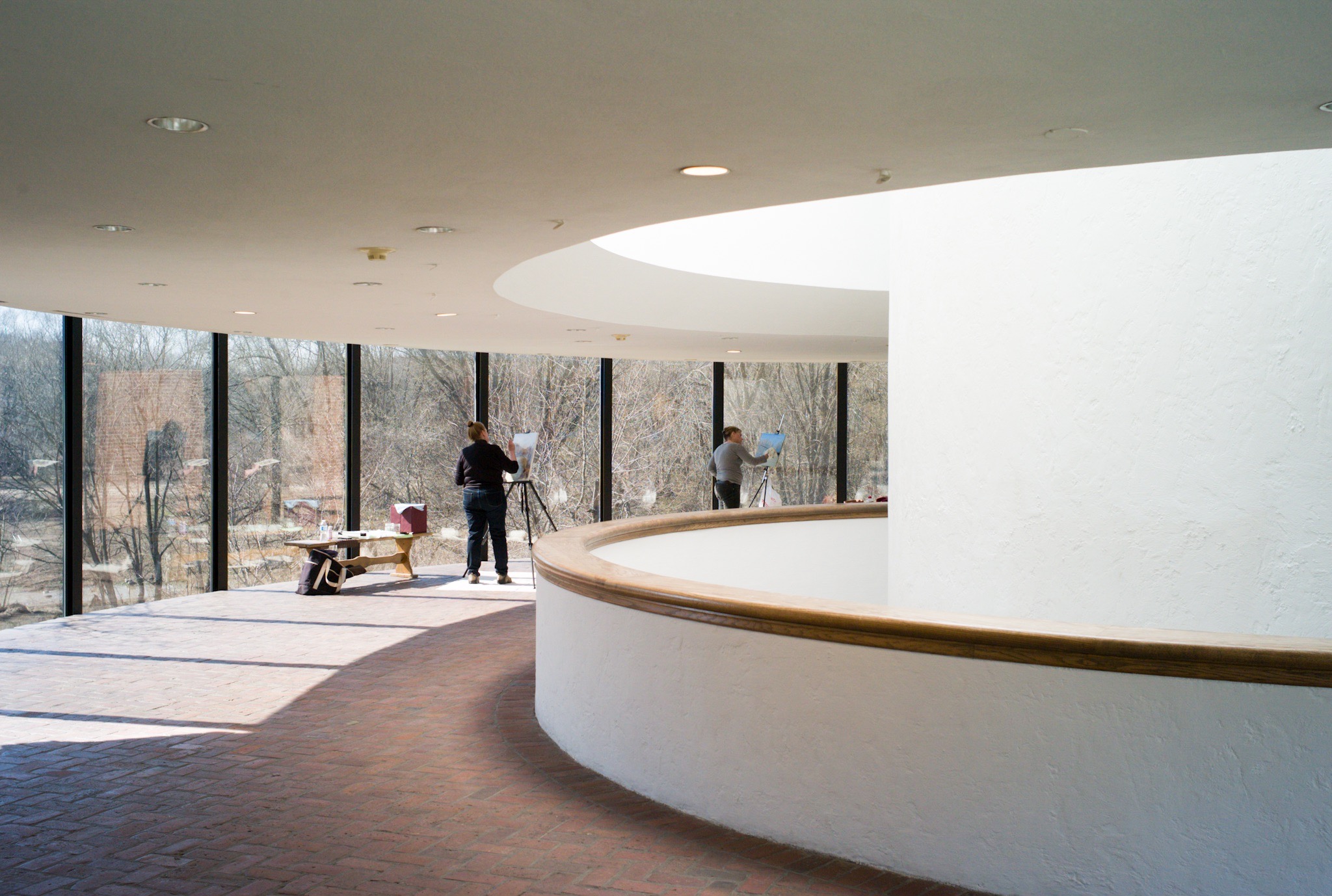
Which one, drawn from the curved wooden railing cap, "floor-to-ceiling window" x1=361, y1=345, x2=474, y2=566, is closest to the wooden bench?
"floor-to-ceiling window" x1=361, y1=345, x2=474, y2=566

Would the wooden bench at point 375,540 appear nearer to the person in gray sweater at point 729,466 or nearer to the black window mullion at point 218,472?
the black window mullion at point 218,472

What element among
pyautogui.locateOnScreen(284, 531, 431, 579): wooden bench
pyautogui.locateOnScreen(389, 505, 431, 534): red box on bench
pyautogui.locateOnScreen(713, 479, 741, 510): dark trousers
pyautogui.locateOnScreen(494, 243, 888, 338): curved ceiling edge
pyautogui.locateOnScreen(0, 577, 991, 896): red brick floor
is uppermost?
pyautogui.locateOnScreen(494, 243, 888, 338): curved ceiling edge

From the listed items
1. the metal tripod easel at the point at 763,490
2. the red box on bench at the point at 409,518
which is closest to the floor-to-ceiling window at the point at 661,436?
the metal tripod easel at the point at 763,490

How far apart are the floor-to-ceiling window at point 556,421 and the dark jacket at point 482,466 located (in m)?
3.15

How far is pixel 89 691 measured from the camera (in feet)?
20.6

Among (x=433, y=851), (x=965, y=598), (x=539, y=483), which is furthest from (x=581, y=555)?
(x=539, y=483)

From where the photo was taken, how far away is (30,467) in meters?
8.82

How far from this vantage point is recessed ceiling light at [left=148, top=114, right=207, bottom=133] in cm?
323

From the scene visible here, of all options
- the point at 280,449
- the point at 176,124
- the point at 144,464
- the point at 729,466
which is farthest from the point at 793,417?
the point at 176,124

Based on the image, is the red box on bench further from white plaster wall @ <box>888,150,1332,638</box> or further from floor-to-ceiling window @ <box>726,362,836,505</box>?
white plaster wall @ <box>888,150,1332,638</box>

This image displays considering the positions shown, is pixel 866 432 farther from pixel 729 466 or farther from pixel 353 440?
pixel 353 440

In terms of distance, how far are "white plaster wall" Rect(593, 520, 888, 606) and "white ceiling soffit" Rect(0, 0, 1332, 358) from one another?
156 inches

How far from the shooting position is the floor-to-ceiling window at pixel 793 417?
15844 millimetres

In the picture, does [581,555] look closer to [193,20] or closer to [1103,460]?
[1103,460]
